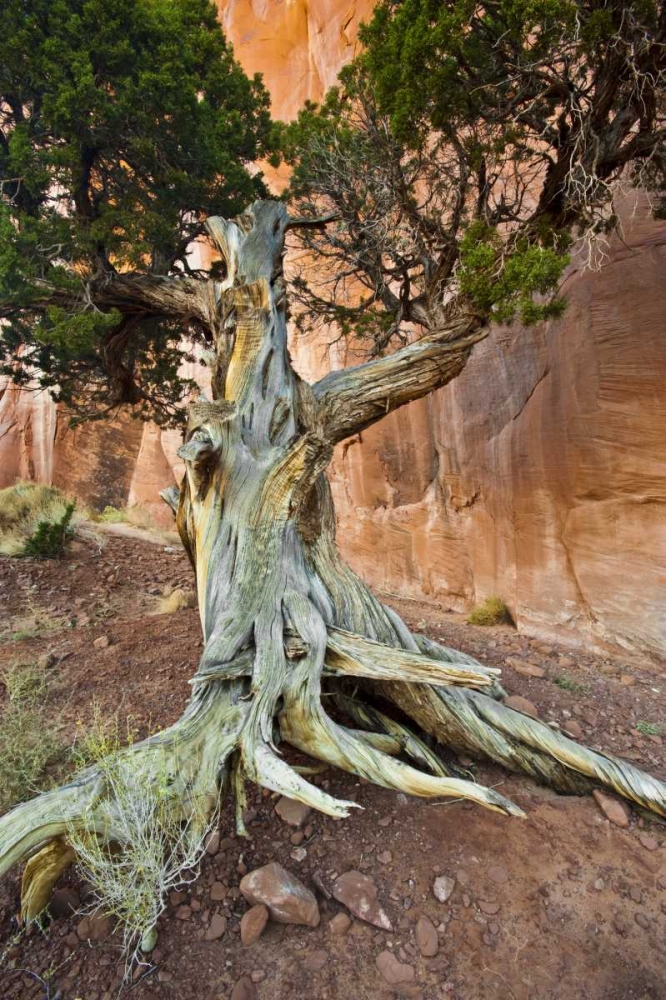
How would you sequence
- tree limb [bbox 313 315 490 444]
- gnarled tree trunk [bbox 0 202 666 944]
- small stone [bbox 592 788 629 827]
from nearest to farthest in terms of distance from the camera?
gnarled tree trunk [bbox 0 202 666 944] < small stone [bbox 592 788 629 827] < tree limb [bbox 313 315 490 444]

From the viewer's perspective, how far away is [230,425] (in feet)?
11.9

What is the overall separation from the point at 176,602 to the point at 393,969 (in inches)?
151

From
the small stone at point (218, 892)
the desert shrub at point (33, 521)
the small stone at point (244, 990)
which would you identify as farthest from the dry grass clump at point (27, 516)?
the small stone at point (244, 990)

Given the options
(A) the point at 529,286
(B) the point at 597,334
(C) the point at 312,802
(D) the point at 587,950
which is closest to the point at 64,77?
(A) the point at 529,286

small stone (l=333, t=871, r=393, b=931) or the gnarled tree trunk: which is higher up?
the gnarled tree trunk

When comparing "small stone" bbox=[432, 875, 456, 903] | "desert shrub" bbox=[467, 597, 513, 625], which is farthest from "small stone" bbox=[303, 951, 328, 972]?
"desert shrub" bbox=[467, 597, 513, 625]

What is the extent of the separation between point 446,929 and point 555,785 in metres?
1.09

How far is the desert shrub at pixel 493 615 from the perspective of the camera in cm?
622

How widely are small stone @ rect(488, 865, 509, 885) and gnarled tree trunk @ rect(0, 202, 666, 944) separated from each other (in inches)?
17.0

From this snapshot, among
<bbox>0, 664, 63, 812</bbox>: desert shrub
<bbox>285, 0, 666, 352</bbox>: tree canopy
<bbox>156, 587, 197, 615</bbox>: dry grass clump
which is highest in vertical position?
<bbox>285, 0, 666, 352</bbox>: tree canopy

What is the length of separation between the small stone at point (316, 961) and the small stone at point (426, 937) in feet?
1.18

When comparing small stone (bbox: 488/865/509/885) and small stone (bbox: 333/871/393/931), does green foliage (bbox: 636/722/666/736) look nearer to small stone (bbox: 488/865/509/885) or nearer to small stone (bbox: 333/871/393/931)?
Answer: small stone (bbox: 488/865/509/885)

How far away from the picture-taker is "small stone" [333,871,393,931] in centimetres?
190

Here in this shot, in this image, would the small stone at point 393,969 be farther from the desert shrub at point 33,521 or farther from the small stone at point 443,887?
the desert shrub at point 33,521
